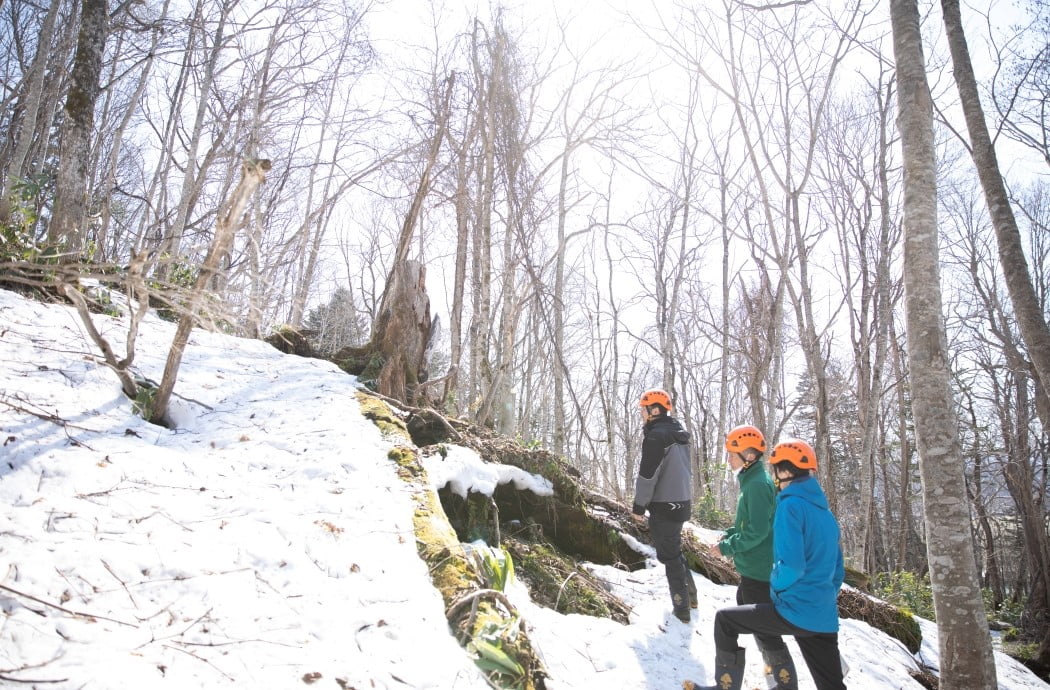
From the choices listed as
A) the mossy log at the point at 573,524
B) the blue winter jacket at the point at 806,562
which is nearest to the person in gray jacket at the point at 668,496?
the mossy log at the point at 573,524

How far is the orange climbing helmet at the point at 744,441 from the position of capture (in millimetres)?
3705

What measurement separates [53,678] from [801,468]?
11.2 feet

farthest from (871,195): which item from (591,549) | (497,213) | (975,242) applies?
(591,549)

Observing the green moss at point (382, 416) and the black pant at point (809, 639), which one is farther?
the green moss at point (382, 416)

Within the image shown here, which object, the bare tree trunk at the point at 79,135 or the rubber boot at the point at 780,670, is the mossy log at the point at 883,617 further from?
the bare tree trunk at the point at 79,135

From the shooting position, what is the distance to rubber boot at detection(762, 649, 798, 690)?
313 cm

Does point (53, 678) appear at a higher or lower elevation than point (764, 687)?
higher

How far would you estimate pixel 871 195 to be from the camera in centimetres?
1102

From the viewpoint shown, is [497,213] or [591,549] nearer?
[591,549]

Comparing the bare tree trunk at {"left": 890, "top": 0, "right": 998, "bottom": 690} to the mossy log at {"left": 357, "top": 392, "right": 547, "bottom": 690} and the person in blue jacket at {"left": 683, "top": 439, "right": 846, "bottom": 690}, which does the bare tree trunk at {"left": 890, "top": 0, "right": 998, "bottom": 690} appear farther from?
the mossy log at {"left": 357, "top": 392, "right": 547, "bottom": 690}

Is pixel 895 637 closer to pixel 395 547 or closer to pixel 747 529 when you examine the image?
pixel 747 529

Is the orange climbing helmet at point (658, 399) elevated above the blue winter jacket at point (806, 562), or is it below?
above

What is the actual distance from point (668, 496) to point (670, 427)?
58cm

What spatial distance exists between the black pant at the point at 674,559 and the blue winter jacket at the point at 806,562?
1468 millimetres
